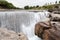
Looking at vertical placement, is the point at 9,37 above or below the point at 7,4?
above

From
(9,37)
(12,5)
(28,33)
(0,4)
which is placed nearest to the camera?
(9,37)

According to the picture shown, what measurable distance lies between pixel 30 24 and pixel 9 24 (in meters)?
1.55

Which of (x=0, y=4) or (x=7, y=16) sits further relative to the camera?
(x=0, y=4)

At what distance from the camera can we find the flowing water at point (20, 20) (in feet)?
39.6

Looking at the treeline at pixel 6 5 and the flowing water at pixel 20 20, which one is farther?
the treeline at pixel 6 5

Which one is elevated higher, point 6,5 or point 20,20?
point 20,20

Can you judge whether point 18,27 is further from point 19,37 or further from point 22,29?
point 19,37

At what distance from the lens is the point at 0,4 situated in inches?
966

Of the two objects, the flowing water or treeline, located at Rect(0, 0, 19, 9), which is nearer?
the flowing water

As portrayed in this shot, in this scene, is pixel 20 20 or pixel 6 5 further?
pixel 6 5

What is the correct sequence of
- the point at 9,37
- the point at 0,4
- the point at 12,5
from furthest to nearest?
the point at 0,4 < the point at 12,5 < the point at 9,37

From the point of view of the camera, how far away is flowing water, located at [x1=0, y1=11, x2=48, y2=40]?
475 inches

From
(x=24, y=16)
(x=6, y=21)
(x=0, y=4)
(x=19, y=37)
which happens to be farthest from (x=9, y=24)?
(x=0, y=4)

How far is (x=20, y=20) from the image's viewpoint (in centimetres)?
1257
